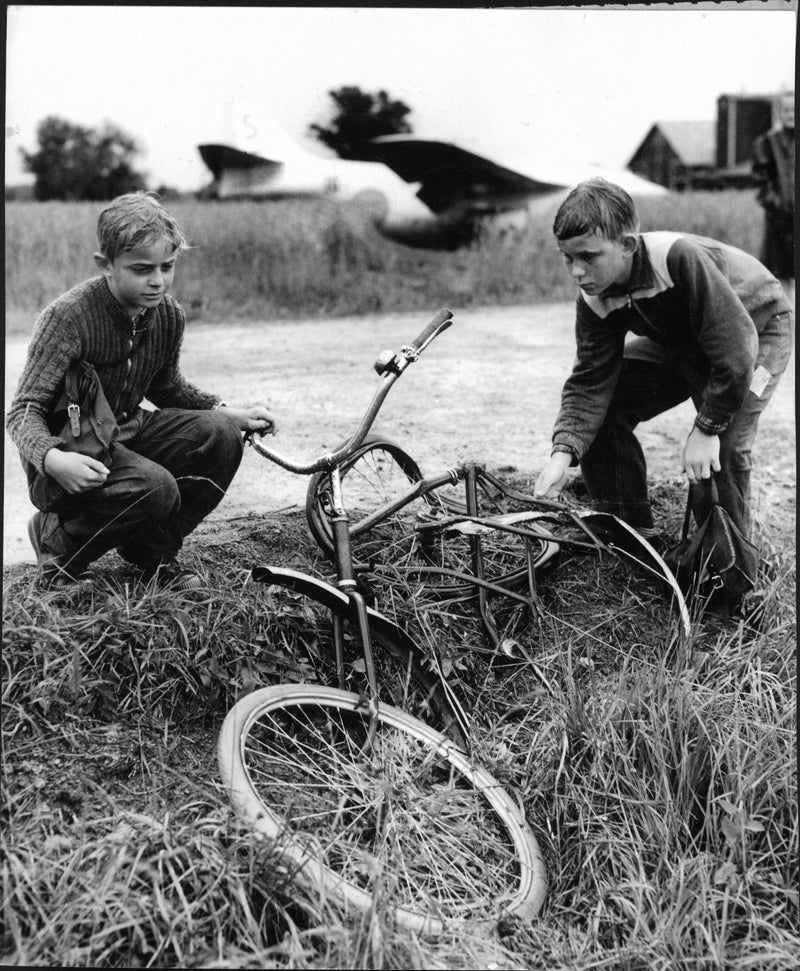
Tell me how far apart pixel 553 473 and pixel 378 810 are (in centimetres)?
144

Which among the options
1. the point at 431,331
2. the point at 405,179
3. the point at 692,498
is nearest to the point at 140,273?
the point at 431,331

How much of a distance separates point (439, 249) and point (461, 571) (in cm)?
155

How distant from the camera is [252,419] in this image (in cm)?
359

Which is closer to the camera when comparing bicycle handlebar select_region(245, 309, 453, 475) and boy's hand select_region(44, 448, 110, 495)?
boy's hand select_region(44, 448, 110, 495)

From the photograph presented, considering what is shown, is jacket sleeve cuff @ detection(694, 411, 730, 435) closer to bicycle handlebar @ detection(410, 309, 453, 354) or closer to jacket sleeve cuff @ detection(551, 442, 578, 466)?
jacket sleeve cuff @ detection(551, 442, 578, 466)

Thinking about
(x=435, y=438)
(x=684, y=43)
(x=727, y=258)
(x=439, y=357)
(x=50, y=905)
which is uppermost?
(x=684, y=43)

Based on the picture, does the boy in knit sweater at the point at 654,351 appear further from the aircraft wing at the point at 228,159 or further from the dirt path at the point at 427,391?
the aircraft wing at the point at 228,159

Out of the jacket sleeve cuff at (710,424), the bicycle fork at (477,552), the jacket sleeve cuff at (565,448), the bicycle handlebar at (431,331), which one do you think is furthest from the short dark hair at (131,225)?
the jacket sleeve cuff at (710,424)

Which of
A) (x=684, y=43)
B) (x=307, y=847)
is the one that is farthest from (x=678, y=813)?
(x=684, y=43)

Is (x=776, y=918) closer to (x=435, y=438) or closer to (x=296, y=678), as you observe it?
(x=296, y=678)

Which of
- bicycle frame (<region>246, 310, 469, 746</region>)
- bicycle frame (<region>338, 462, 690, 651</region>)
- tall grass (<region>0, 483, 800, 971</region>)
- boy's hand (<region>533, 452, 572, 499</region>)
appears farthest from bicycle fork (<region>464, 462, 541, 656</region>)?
bicycle frame (<region>246, 310, 469, 746</region>)

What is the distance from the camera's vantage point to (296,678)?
3.41 m

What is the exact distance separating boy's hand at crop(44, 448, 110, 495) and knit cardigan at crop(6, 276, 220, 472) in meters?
0.03

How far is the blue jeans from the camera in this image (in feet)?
12.7
